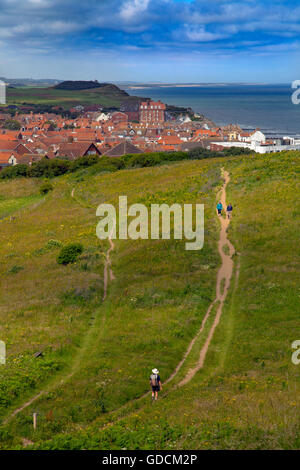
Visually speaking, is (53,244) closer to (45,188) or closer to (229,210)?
(229,210)

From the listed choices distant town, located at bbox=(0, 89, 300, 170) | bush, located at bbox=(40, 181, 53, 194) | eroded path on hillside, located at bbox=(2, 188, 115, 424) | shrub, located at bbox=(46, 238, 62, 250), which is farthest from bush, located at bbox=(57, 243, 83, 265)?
distant town, located at bbox=(0, 89, 300, 170)

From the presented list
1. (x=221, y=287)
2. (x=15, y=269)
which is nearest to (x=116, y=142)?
(x=15, y=269)

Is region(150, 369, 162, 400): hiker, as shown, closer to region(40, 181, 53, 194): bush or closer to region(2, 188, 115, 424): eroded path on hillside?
region(2, 188, 115, 424): eroded path on hillside

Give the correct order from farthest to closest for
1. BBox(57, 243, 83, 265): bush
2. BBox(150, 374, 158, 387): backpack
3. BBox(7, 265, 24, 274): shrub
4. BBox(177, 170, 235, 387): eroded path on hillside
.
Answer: BBox(7, 265, 24, 274): shrub → BBox(57, 243, 83, 265): bush → BBox(177, 170, 235, 387): eroded path on hillside → BBox(150, 374, 158, 387): backpack
